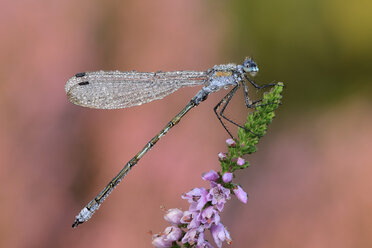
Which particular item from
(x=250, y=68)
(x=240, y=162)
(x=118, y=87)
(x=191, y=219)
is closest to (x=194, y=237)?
(x=191, y=219)

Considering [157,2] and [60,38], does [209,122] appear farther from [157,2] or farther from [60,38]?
[60,38]

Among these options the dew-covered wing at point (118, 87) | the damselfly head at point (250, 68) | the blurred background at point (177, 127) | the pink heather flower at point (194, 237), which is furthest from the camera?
the blurred background at point (177, 127)

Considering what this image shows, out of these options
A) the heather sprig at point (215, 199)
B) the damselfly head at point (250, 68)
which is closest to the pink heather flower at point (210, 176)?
the heather sprig at point (215, 199)

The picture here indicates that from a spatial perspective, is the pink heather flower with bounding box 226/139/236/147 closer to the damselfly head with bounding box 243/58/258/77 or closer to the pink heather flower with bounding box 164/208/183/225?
the pink heather flower with bounding box 164/208/183/225

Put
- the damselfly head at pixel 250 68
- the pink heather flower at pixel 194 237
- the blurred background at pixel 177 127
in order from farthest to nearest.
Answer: the blurred background at pixel 177 127 < the damselfly head at pixel 250 68 < the pink heather flower at pixel 194 237

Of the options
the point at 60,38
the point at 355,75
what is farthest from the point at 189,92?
the point at 355,75

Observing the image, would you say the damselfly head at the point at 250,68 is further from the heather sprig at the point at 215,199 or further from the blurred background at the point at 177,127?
the blurred background at the point at 177,127

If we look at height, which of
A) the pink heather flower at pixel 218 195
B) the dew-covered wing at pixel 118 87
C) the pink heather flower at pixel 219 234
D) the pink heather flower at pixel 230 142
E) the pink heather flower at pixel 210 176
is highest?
the dew-covered wing at pixel 118 87

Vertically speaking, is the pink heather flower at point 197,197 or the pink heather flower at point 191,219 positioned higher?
the pink heather flower at point 197,197
